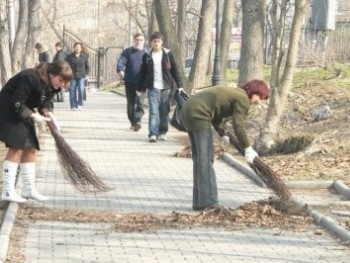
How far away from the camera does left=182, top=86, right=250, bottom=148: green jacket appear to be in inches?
346

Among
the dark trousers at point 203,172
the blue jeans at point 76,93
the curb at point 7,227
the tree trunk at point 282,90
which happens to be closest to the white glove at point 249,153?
the dark trousers at point 203,172

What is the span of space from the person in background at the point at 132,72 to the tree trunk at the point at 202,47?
7.26 m

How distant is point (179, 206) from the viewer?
9.59 m

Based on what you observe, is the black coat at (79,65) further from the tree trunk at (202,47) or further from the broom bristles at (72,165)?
the broom bristles at (72,165)

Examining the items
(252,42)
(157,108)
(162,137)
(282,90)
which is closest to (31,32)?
(252,42)

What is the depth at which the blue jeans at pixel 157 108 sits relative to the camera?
15398 mm

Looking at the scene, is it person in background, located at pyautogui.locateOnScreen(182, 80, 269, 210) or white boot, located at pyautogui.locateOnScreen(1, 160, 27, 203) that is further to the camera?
white boot, located at pyautogui.locateOnScreen(1, 160, 27, 203)

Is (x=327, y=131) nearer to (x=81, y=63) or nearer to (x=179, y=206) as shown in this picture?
(x=179, y=206)

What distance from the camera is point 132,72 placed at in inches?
647

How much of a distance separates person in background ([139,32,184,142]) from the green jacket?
18.1ft

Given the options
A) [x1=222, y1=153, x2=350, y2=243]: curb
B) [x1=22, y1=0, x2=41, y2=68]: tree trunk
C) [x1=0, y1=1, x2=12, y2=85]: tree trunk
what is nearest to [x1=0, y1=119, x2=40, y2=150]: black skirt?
[x1=222, y1=153, x2=350, y2=243]: curb

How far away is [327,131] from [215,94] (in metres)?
5.07

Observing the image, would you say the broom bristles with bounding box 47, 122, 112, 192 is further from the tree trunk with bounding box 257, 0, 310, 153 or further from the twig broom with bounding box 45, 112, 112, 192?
the tree trunk with bounding box 257, 0, 310, 153

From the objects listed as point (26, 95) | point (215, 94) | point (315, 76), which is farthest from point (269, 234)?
point (315, 76)
